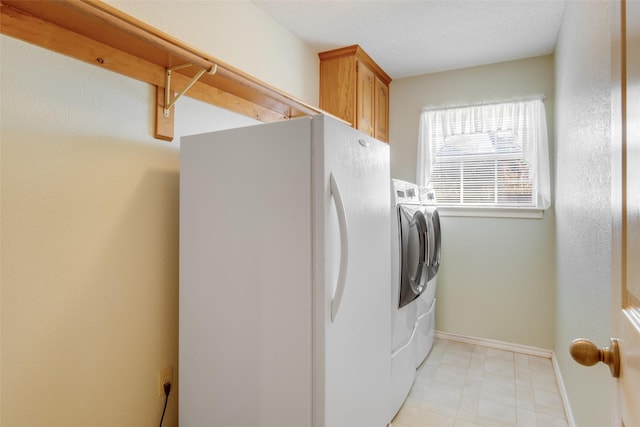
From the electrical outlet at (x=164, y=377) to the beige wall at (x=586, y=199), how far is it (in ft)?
5.96

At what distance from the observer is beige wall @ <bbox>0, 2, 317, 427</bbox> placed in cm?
115

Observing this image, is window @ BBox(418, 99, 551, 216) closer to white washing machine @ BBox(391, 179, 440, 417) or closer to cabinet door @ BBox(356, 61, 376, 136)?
cabinet door @ BBox(356, 61, 376, 136)

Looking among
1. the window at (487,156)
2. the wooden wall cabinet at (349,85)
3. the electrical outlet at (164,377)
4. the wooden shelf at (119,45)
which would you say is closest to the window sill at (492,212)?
the window at (487,156)

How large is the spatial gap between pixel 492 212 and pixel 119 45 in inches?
122

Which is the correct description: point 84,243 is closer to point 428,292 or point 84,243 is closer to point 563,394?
point 428,292

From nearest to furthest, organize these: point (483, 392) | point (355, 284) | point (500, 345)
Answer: point (355, 284)
point (483, 392)
point (500, 345)

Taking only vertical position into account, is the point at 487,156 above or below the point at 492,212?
above

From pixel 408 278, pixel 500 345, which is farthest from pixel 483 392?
pixel 408 278

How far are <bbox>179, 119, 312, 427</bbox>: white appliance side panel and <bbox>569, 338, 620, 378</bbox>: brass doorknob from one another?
0.81 m

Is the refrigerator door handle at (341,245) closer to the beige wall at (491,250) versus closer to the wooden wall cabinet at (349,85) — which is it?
the wooden wall cabinet at (349,85)

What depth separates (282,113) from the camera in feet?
7.77

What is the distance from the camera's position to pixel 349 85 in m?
2.89

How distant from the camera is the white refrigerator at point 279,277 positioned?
4.16 ft

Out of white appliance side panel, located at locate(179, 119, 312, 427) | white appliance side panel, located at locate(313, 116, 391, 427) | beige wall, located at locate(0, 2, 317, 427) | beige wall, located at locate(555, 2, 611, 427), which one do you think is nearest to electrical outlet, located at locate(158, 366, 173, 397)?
beige wall, located at locate(0, 2, 317, 427)
